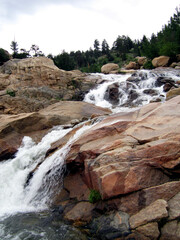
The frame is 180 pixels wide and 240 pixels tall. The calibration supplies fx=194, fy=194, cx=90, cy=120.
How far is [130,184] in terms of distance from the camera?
4.53 m

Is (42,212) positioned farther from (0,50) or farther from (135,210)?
(0,50)

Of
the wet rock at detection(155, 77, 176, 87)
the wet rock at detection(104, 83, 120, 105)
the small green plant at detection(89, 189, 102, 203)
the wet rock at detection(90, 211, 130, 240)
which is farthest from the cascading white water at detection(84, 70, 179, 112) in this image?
the wet rock at detection(90, 211, 130, 240)

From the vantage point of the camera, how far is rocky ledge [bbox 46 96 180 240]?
3.98 meters

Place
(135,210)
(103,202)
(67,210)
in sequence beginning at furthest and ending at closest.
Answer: (67,210) → (103,202) → (135,210)

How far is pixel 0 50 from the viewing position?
24312mm

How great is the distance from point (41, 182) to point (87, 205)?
2285 millimetres

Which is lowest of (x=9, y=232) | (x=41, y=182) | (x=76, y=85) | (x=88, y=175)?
(x=9, y=232)

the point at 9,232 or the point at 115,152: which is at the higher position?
the point at 115,152

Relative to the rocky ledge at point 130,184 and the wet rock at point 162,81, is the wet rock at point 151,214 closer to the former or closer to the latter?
the rocky ledge at point 130,184

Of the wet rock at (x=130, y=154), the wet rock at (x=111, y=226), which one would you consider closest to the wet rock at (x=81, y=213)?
the wet rock at (x=111, y=226)

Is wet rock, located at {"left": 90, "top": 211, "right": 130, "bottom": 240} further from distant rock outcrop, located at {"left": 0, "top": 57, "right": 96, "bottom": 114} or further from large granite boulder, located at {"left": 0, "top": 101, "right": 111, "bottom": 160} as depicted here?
distant rock outcrop, located at {"left": 0, "top": 57, "right": 96, "bottom": 114}

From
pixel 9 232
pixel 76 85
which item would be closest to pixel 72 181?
pixel 9 232

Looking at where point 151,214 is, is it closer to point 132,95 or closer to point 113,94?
point 132,95

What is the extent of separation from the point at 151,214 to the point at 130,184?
771 mm
